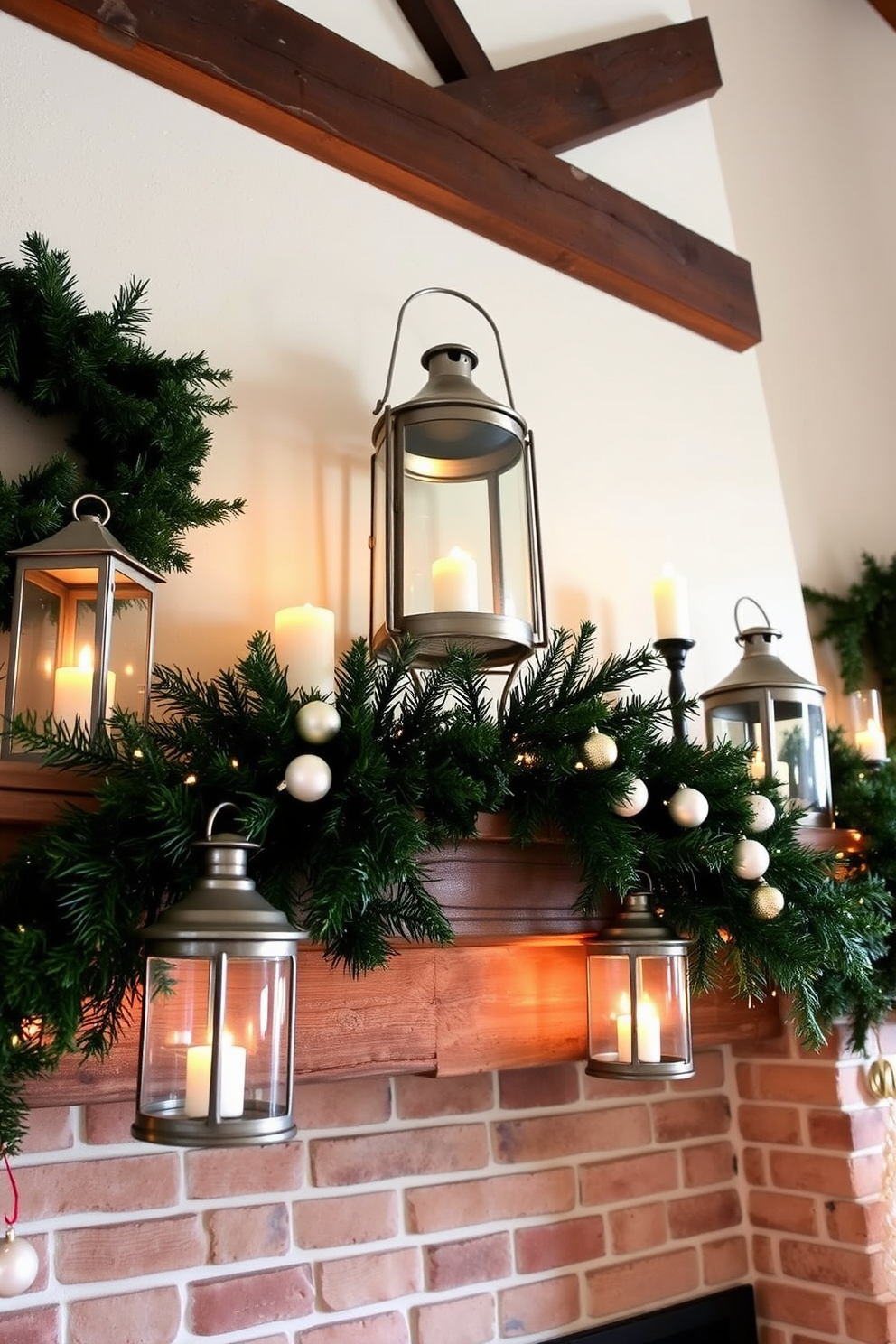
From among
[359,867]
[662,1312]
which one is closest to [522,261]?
[359,867]

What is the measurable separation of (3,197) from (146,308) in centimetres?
19

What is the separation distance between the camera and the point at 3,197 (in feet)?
4.12

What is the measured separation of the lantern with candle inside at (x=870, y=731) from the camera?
1.77 metres

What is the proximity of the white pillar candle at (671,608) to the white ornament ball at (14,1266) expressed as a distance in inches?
42.3

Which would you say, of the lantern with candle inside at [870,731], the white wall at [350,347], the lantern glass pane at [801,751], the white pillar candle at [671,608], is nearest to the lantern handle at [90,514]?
the white wall at [350,347]

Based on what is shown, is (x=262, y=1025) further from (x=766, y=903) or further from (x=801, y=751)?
(x=801, y=751)

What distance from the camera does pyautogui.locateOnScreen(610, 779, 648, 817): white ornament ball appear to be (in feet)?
3.81

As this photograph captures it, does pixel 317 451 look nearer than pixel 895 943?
Yes

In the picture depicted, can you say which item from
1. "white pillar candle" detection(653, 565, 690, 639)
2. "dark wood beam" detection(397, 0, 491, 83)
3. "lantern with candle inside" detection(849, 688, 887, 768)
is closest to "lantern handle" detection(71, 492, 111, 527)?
"white pillar candle" detection(653, 565, 690, 639)

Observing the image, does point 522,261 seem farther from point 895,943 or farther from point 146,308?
point 895,943

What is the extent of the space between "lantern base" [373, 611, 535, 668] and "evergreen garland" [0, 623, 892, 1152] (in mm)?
51

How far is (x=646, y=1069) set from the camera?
124 centimetres

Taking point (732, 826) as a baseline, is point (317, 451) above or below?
above

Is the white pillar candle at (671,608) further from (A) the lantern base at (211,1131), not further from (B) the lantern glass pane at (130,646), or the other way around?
(A) the lantern base at (211,1131)
